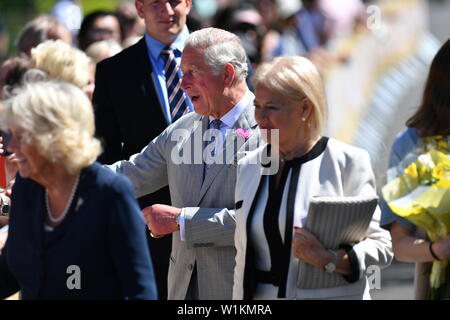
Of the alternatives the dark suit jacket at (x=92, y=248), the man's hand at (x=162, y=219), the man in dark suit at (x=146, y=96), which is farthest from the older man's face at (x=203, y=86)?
the dark suit jacket at (x=92, y=248)

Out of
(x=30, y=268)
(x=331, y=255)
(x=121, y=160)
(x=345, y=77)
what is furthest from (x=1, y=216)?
(x=345, y=77)

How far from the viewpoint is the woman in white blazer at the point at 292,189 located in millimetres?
4918

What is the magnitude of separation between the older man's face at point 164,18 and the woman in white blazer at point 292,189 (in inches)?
79.2

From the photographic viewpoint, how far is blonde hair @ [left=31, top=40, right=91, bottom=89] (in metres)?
6.92

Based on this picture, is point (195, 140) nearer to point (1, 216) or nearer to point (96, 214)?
point (1, 216)

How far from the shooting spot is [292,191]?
4969 mm

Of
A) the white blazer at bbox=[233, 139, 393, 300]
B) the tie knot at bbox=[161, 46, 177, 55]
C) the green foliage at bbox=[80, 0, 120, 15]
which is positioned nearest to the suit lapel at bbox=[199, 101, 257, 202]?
the white blazer at bbox=[233, 139, 393, 300]

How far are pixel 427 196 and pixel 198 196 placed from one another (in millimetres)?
1361

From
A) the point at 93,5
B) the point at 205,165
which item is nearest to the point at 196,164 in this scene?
the point at 205,165

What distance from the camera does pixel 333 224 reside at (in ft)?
15.9

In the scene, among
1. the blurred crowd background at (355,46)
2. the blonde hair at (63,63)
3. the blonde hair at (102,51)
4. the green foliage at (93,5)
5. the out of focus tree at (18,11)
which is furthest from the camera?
the out of focus tree at (18,11)

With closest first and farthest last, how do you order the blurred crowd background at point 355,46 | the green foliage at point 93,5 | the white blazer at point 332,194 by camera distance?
the white blazer at point 332,194 → the blurred crowd background at point 355,46 → the green foliage at point 93,5

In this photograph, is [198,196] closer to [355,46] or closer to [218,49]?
[218,49]

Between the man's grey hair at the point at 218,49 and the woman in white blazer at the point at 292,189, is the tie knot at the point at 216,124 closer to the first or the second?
the man's grey hair at the point at 218,49
